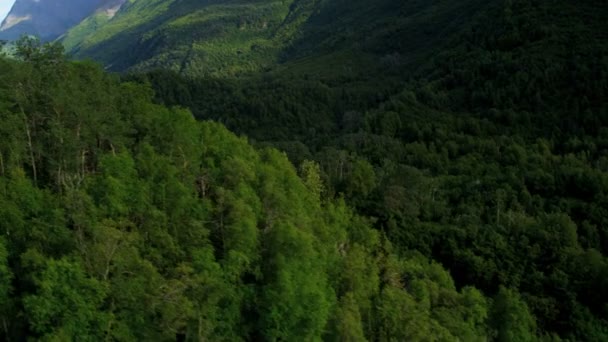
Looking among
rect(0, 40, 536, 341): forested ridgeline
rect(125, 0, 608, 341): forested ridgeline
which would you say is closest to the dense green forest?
rect(0, 40, 536, 341): forested ridgeline

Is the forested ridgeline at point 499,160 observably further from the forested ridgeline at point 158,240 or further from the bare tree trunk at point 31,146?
the bare tree trunk at point 31,146

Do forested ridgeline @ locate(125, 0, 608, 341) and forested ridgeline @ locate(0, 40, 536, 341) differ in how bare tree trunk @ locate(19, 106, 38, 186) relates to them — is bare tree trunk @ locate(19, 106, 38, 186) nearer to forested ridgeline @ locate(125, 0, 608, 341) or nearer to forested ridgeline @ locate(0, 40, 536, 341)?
forested ridgeline @ locate(0, 40, 536, 341)

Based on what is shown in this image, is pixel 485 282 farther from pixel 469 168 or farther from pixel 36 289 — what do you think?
pixel 36 289


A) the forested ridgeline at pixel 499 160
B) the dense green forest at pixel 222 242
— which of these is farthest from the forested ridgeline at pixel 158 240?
the forested ridgeline at pixel 499 160

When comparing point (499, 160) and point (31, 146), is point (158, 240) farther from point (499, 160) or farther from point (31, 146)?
point (499, 160)

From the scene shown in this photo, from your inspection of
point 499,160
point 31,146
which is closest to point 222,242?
point 31,146

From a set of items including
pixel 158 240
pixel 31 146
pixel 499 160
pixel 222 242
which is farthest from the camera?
pixel 499 160
